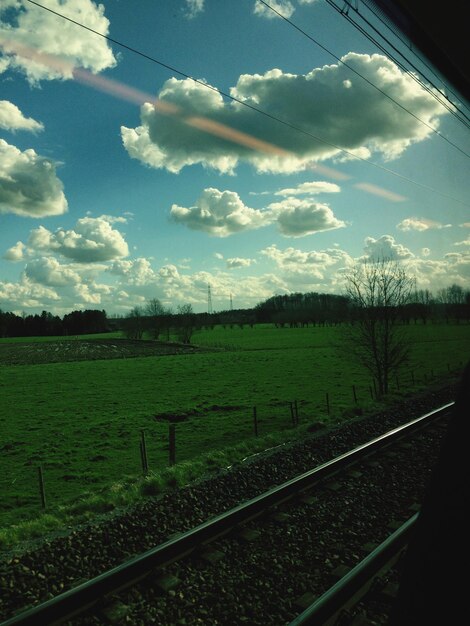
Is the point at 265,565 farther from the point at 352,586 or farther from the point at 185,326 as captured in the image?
the point at 185,326

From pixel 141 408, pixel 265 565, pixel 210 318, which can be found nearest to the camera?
pixel 265 565

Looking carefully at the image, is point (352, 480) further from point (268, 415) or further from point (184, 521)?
point (268, 415)

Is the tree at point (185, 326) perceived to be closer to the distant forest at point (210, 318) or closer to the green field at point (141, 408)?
the distant forest at point (210, 318)

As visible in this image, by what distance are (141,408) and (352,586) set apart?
22.4 m

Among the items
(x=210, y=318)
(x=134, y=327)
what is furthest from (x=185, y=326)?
(x=210, y=318)

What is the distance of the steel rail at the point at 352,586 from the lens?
4.26 meters

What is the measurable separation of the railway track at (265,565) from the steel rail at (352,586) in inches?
0.4

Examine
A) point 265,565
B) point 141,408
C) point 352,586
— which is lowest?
point 141,408

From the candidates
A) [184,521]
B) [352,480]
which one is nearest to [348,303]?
[352,480]

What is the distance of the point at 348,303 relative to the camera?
28250 mm

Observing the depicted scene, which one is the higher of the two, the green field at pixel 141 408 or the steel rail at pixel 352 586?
the steel rail at pixel 352 586

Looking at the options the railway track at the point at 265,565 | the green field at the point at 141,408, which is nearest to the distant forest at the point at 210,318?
the green field at the point at 141,408

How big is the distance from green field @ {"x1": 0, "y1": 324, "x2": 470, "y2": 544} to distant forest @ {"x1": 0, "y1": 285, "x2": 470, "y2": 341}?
59.1m

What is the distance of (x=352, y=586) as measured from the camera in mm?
4781
